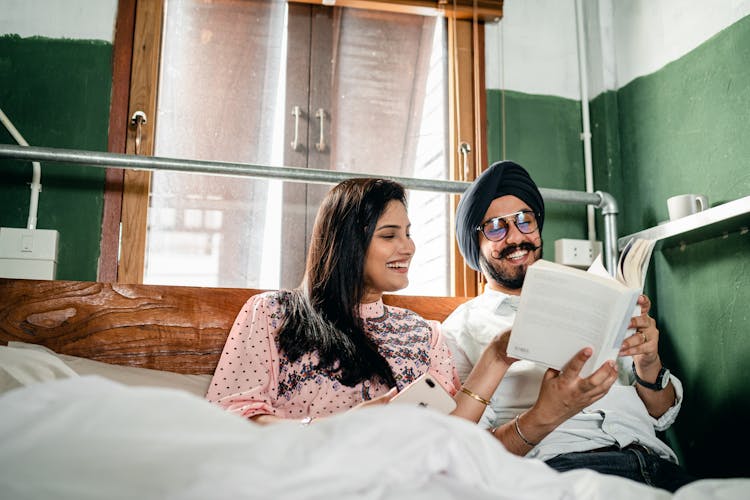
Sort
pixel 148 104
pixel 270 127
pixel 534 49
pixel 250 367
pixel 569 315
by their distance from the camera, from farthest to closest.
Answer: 1. pixel 534 49
2. pixel 270 127
3. pixel 148 104
4. pixel 250 367
5. pixel 569 315

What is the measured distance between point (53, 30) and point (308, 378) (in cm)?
155

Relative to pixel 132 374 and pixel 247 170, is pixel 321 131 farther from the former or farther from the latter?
pixel 132 374

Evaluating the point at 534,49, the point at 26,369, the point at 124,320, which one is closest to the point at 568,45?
the point at 534,49

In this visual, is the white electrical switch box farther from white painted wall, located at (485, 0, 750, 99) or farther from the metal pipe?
white painted wall, located at (485, 0, 750, 99)

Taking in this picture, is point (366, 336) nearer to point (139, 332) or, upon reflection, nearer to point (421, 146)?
point (139, 332)

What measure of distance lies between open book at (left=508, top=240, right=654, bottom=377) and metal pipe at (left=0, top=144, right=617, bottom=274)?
2.58 ft

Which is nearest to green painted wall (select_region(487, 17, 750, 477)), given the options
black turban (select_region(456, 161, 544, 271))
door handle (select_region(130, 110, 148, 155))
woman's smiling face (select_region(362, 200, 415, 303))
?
black turban (select_region(456, 161, 544, 271))

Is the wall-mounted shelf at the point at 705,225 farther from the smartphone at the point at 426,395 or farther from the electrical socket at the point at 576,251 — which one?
the smartphone at the point at 426,395

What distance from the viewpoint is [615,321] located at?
3.30 feet

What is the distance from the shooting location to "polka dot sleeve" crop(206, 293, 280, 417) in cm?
125

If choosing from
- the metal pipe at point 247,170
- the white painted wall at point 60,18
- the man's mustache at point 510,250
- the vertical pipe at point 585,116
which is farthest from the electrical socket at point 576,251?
the white painted wall at point 60,18

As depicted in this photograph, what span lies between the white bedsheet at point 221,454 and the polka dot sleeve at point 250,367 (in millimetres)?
695

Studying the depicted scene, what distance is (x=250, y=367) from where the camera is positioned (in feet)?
4.30

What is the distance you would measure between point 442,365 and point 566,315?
1.65ft
